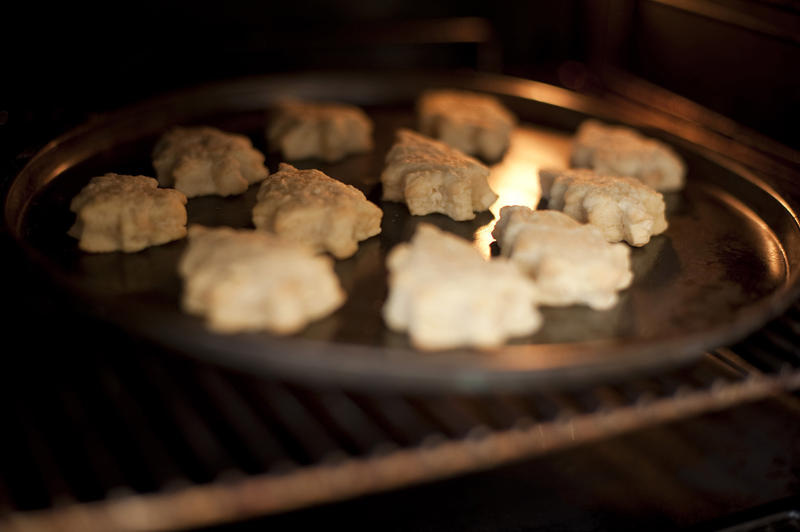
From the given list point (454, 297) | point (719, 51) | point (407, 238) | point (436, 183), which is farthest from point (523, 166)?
point (454, 297)

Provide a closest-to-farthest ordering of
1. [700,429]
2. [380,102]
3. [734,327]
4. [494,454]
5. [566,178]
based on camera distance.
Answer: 1. [494,454]
2. [734,327]
3. [700,429]
4. [566,178]
5. [380,102]

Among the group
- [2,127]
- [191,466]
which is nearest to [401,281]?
[191,466]

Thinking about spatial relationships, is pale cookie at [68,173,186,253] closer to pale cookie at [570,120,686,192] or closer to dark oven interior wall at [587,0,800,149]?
pale cookie at [570,120,686,192]

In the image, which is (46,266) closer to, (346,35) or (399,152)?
(399,152)

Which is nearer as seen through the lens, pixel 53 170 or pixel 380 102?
pixel 53 170

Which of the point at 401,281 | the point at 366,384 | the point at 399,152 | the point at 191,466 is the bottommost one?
the point at 191,466

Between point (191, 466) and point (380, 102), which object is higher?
point (380, 102)

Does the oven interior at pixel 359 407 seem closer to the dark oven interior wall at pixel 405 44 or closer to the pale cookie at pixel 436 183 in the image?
the dark oven interior wall at pixel 405 44

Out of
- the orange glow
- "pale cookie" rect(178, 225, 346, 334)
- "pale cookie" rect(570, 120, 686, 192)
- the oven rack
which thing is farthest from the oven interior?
the orange glow
